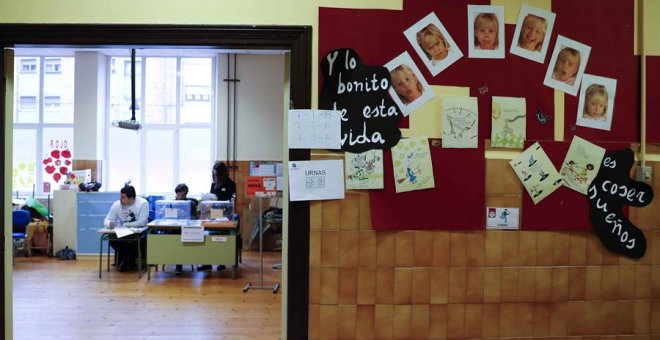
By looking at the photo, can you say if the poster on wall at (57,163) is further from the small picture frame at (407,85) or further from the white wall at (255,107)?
the small picture frame at (407,85)

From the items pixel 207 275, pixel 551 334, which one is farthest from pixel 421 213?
pixel 207 275

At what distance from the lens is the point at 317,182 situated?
247 centimetres

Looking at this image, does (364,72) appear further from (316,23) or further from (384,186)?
(384,186)

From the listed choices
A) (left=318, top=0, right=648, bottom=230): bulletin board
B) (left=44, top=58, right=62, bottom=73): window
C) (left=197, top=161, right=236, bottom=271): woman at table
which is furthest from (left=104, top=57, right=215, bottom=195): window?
(left=318, top=0, right=648, bottom=230): bulletin board

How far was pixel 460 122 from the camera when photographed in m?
2.53

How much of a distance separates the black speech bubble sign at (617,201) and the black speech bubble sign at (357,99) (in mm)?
1191

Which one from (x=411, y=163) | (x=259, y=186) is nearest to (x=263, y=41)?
(x=411, y=163)

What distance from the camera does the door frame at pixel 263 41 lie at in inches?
97.5

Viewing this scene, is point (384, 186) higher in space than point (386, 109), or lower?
lower

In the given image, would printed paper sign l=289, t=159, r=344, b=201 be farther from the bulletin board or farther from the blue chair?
the blue chair

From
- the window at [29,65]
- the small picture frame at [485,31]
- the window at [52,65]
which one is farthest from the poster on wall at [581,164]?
the window at [29,65]

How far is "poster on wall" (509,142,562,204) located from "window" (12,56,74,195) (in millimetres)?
8378

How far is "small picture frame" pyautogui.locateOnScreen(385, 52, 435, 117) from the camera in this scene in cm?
251

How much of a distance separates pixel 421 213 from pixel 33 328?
3.79 meters
